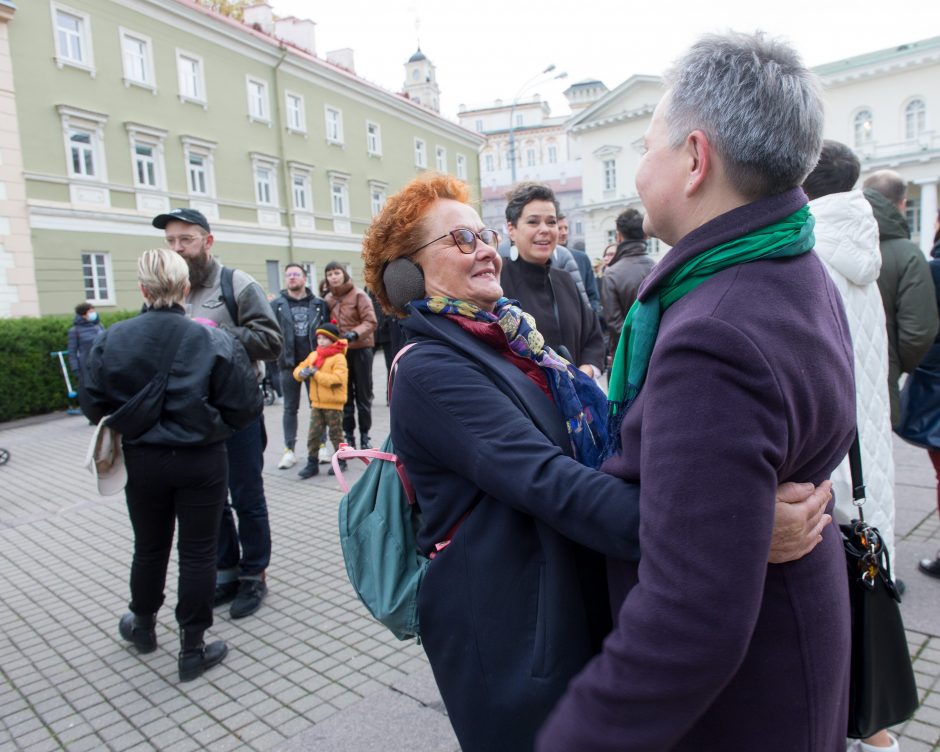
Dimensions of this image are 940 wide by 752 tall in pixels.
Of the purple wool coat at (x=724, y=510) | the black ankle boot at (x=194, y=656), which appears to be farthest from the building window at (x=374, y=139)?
the purple wool coat at (x=724, y=510)

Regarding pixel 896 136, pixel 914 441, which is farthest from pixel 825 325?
pixel 896 136

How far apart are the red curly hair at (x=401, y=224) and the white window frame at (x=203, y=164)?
24191 mm

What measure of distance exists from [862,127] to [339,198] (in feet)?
100

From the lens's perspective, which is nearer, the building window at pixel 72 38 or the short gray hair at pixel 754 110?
the short gray hair at pixel 754 110

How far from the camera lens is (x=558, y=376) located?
1669 millimetres

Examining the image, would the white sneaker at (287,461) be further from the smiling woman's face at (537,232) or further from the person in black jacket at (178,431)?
the smiling woman's face at (537,232)

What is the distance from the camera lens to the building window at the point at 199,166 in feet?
76.8

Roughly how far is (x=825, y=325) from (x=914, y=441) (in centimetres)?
327

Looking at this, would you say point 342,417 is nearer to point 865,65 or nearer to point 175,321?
point 175,321

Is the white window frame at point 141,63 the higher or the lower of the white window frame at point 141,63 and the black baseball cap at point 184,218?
the higher

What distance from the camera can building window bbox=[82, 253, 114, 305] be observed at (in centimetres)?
2012

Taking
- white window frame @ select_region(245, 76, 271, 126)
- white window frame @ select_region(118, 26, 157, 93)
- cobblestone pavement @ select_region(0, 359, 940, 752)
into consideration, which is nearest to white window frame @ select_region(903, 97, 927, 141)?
white window frame @ select_region(245, 76, 271, 126)

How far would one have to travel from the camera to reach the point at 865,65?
38062mm

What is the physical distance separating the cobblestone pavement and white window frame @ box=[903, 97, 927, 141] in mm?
41098
